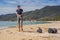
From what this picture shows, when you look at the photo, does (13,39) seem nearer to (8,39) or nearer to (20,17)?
(8,39)

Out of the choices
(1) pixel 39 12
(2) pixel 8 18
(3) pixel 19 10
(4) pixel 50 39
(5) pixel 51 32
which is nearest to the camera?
(4) pixel 50 39

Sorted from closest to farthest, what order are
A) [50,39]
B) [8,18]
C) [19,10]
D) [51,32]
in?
[50,39] → [51,32] → [19,10] → [8,18]

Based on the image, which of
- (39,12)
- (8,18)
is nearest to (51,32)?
(8,18)

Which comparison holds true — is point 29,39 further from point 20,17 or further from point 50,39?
point 20,17

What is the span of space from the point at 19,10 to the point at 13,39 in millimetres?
4028

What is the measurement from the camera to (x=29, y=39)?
9875mm

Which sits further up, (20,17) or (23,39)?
(20,17)

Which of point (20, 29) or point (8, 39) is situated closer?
point (8, 39)

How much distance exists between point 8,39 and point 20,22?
405 cm

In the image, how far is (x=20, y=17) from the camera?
546 inches

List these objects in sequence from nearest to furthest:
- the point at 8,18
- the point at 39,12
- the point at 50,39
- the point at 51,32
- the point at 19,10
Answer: the point at 50,39, the point at 51,32, the point at 19,10, the point at 8,18, the point at 39,12

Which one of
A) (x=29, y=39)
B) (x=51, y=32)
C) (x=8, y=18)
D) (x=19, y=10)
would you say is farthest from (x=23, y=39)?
(x=8, y=18)

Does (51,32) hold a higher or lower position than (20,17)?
lower

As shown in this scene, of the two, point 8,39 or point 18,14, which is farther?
point 18,14
